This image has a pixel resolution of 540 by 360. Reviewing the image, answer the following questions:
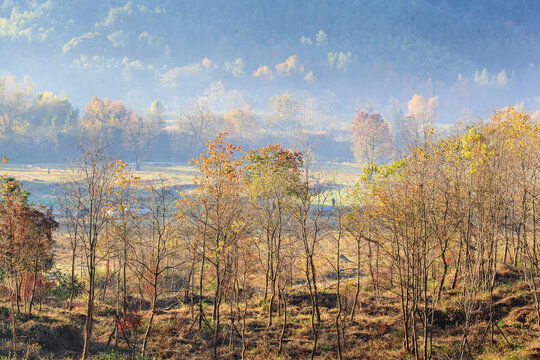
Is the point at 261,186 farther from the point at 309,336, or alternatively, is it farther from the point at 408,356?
the point at 408,356

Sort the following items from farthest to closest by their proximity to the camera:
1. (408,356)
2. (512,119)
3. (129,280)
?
(129,280), (512,119), (408,356)

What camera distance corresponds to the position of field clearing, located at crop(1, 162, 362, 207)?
66250 mm

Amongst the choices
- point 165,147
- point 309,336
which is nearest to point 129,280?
point 309,336

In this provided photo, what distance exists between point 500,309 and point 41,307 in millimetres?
25706

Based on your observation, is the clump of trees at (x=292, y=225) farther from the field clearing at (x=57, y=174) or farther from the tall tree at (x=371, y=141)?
the tall tree at (x=371, y=141)

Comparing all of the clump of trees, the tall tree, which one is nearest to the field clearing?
the tall tree

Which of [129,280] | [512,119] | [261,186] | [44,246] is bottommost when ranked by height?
[129,280]

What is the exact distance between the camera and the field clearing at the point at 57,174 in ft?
217

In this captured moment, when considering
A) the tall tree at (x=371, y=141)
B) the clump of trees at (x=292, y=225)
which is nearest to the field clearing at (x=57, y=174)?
the tall tree at (x=371, y=141)

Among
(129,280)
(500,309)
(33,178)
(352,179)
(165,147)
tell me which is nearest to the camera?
(500,309)

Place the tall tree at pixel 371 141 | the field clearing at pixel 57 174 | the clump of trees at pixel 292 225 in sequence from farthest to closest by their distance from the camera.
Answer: the tall tree at pixel 371 141 < the field clearing at pixel 57 174 < the clump of trees at pixel 292 225

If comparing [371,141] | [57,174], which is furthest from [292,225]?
[371,141]

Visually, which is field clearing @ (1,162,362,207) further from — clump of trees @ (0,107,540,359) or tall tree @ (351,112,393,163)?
clump of trees @ (0,107,540,359)

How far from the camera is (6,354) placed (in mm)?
16484
